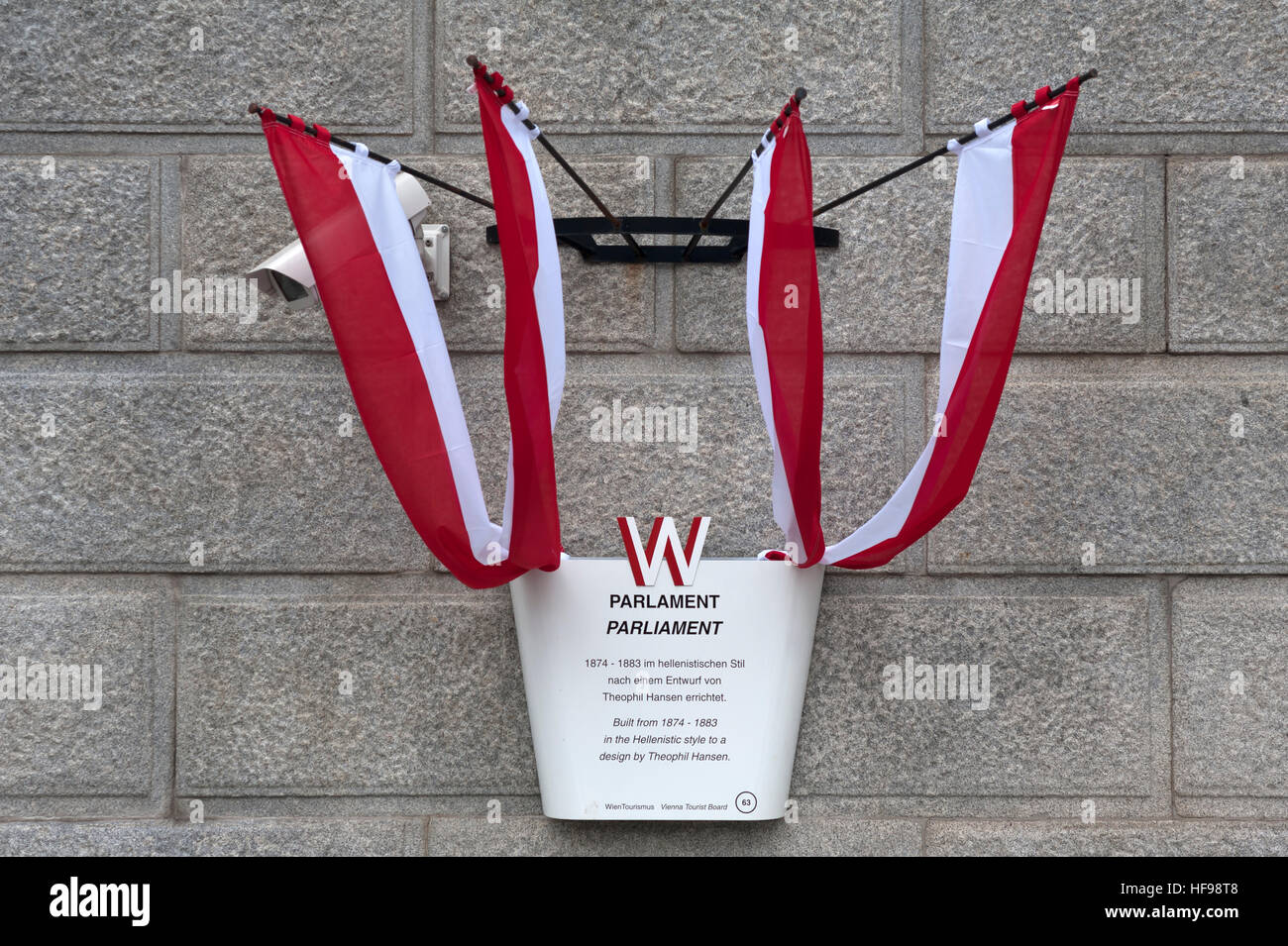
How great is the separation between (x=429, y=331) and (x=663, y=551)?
3.47 feet

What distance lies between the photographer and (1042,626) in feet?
12.6

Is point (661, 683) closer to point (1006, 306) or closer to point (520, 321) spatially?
point (520, 321)

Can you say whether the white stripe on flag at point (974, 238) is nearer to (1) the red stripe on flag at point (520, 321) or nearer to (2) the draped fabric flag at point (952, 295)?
(2) the draped fabric flag at point (952, 295)

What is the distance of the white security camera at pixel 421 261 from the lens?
11.3ft

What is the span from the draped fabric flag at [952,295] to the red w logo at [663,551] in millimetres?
397

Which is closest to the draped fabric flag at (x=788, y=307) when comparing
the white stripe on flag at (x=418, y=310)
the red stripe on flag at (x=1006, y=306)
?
the red stripe on flag at (x=1006, y=306)

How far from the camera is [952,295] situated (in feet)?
10.9

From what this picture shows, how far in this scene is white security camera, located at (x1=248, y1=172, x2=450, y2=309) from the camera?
11.3 feet

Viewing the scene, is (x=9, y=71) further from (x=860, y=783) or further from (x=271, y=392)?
(x=860, y=783)

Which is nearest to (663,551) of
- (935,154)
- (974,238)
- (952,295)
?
(952,295)

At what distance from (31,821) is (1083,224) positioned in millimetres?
4267

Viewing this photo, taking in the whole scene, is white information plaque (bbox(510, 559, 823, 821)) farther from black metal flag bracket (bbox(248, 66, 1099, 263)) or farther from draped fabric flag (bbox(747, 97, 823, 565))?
black metal flag bracket (bbox(248, 66, 1099, 263))

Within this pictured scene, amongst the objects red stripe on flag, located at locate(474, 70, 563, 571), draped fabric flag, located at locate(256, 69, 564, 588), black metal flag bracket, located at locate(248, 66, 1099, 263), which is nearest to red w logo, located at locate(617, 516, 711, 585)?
draped fabric flag, located at locate(256, 69, 564, 588)

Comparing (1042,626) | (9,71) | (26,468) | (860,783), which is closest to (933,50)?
(1042,626)
